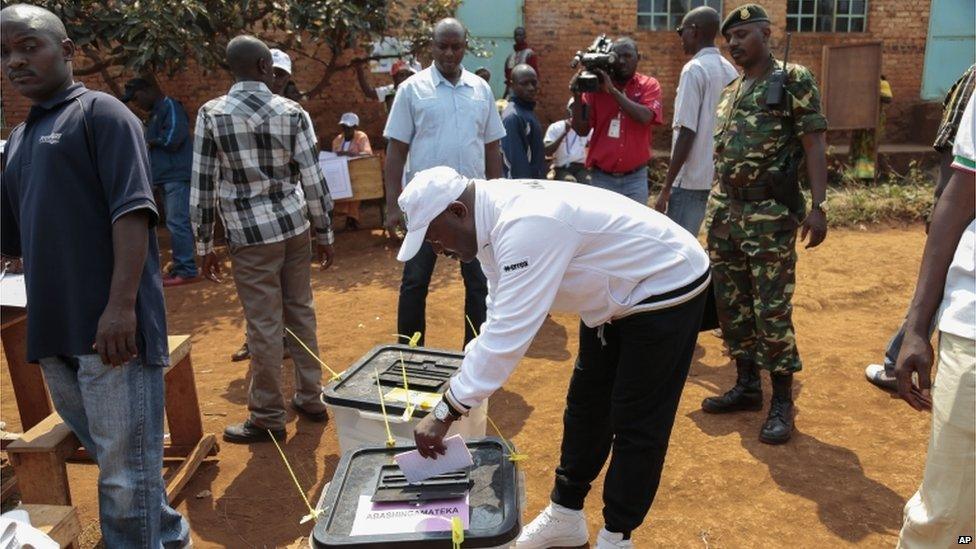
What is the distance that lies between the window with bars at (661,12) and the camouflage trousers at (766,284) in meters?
8.72

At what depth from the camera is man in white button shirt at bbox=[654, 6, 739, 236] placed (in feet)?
14.0

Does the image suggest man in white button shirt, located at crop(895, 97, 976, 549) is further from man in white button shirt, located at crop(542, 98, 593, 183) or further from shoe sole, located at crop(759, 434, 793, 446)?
man in white button shirt, located at crop(542, 98, 593, 183)

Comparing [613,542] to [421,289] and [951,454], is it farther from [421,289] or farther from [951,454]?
[421,289]

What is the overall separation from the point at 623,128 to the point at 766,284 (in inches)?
66.3

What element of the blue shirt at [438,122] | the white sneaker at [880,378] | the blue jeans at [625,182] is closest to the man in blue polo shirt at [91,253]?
the blue shirt at [438,122]

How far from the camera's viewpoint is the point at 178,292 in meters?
6.50

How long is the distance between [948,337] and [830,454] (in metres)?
1.88

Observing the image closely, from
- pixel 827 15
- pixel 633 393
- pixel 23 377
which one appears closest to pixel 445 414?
pixel 633 393

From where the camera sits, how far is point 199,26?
714 cm

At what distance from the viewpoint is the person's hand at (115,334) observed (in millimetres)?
2139

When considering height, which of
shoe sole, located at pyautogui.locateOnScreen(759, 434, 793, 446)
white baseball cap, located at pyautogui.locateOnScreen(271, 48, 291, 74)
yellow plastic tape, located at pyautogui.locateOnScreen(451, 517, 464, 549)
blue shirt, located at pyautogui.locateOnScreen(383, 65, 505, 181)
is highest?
white baseball cap, located at pyautogui.locateOnScreen(271, 48, 291, 74)

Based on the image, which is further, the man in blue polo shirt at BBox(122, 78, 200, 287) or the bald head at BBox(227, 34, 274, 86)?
the man in blue polo shirt at BBox(122, 78, 200, 287)

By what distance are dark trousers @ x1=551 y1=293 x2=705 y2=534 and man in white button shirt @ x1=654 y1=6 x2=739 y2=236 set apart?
202 centimetres

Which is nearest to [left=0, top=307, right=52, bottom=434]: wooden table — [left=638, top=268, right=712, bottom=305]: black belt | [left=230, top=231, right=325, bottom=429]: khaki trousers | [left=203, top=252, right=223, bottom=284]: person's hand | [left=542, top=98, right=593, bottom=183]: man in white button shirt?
[left=203, top=252, right=223, bottom=284]: person's hand
